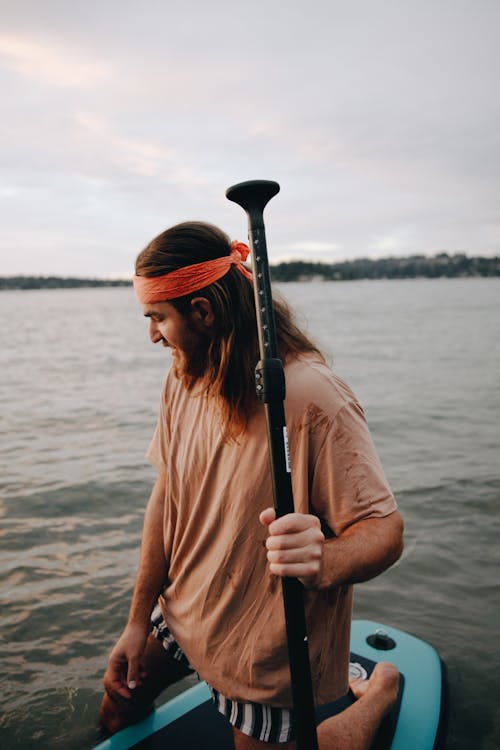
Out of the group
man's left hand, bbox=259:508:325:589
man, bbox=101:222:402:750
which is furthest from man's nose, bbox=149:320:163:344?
man's left hand, bbox=259:508:325:589

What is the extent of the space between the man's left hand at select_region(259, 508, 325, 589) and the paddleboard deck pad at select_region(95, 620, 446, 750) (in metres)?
1.86

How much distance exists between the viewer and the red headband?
84.8 inches

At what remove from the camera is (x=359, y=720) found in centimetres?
290

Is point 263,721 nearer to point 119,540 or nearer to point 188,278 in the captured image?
point 188,278

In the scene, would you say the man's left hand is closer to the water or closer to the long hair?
the long hair

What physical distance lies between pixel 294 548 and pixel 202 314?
3.22 ft

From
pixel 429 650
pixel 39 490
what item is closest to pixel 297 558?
pixel 429 650

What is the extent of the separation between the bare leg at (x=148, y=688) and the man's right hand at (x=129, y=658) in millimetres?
51

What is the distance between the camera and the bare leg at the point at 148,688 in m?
2.77

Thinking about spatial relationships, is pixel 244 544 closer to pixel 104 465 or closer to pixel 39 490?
pixel 39 490

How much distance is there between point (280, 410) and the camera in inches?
67.1

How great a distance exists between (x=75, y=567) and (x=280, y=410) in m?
5.44

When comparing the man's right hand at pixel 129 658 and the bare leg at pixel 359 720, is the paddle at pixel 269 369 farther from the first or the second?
the man's right hand at pixel 129 658

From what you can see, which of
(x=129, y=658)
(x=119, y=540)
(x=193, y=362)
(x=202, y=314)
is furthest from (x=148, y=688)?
(x=119, y=540)
